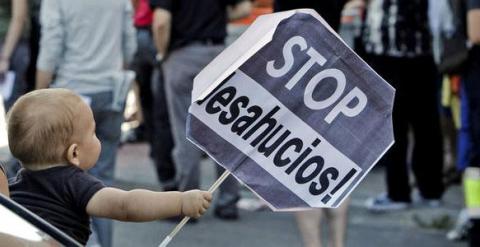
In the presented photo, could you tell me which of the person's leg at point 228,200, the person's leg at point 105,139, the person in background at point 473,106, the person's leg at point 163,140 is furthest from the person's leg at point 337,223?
the person's leg at point 163,140

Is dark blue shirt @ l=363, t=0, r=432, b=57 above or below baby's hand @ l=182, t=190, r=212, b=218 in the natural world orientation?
below

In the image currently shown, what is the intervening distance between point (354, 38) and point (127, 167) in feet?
7.81

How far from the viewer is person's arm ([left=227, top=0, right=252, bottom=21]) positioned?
772 centimetres

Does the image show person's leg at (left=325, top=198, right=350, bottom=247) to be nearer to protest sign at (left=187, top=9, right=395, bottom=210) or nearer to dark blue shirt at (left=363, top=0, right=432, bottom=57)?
dark blue shirt at (left=363, top=0, right=432, bottom=57)

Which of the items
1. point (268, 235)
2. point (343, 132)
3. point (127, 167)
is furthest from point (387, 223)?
point (343, 132)

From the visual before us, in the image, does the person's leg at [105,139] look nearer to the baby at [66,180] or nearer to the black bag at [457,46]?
the black bag at [457,46]

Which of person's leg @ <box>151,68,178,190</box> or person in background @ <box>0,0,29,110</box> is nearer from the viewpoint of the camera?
person in background @ <box>0,0,29,110</box>

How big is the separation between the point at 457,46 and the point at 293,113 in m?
3.01

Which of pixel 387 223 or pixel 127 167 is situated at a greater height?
pixel 387 223

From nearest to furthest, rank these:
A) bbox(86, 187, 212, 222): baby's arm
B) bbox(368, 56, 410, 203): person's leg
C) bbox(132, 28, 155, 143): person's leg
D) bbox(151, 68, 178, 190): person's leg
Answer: bbox(86, 187, 212, 222): baby's arm < bbox(368, 56, 410, 203): person's leg < bbox(151, 68, 178, 190): person's leg < bbox(132, 28, 155, 143): person's leg

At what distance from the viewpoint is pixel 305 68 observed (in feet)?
11.8

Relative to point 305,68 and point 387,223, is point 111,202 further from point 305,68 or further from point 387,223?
point 387,223

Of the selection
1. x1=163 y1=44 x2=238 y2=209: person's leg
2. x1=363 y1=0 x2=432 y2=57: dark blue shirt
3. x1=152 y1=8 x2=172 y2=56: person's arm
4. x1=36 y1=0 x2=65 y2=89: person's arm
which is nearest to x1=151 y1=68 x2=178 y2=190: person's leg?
x1=163 y1=44 x2=238 y2=209: person's leg

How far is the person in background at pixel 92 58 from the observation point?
20.5 ft
